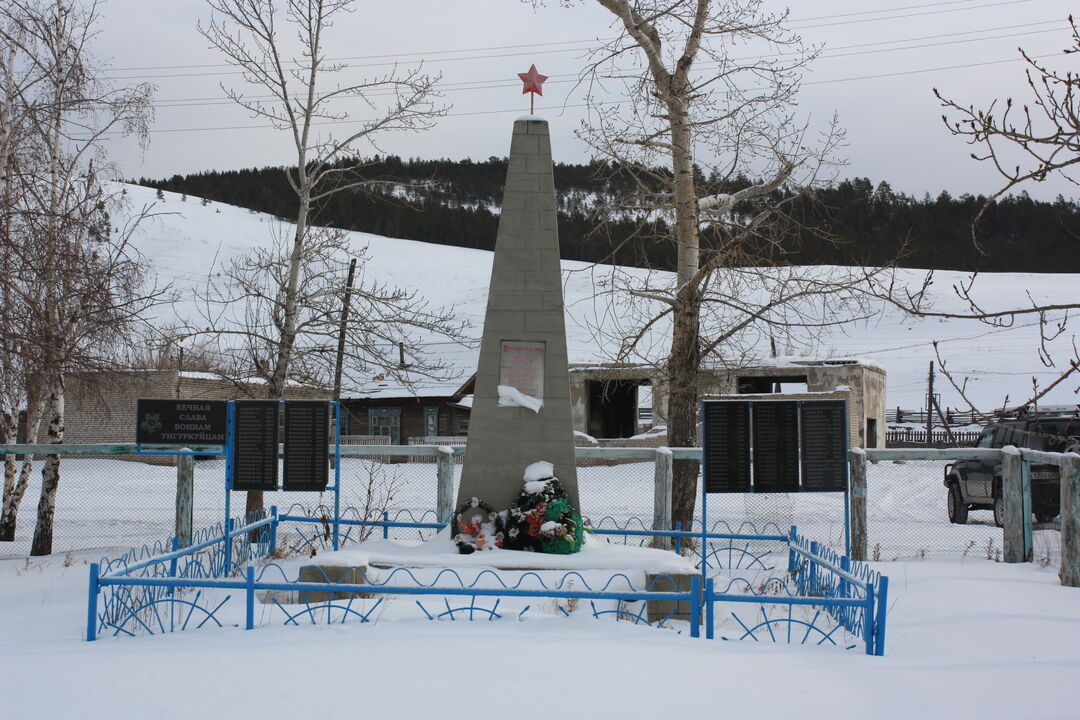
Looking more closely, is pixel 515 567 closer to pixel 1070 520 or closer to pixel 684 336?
pixel 684 336

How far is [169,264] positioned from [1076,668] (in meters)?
76.1

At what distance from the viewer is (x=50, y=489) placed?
12477 millimetres

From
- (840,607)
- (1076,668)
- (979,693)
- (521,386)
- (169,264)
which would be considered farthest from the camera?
(169,264)

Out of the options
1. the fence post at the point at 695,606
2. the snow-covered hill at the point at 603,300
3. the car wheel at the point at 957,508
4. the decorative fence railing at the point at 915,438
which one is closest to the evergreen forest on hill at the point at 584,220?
the snow-covered hill at the point at 603,300

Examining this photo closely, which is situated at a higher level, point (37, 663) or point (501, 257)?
point (501, 257)

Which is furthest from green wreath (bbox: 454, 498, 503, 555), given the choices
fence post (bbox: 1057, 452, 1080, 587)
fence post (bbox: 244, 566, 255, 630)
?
fence post (bbox: 1057, 452, 1080, 587)

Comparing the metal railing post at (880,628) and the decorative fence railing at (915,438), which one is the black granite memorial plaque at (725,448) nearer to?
the metal railing post at (880,628)

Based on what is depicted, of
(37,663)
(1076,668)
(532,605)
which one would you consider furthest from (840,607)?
(37,663)

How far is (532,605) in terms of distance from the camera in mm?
7129

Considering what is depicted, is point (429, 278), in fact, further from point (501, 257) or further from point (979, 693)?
point (979, 693)

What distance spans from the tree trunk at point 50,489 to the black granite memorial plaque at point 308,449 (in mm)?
4480

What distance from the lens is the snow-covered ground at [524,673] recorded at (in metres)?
4.55

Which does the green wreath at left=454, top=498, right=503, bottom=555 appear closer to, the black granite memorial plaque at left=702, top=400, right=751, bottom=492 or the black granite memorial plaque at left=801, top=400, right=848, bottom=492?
the black granite memorial plaque at left=702, top=400, right=751, bottom=492

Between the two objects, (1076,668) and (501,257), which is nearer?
(1076,668)
